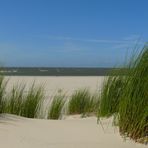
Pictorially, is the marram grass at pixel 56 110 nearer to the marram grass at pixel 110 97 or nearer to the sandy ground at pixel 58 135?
the marram grass at pixel 110 97

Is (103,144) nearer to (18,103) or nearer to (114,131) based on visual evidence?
(114,131)

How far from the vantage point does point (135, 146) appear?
138 inches

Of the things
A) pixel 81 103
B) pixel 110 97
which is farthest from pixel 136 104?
pixel 81 103

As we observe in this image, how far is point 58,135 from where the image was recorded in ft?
12.4

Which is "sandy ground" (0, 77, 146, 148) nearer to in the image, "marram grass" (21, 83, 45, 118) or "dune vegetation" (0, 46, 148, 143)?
"dune vegetation" (0, 46, 148, 143)

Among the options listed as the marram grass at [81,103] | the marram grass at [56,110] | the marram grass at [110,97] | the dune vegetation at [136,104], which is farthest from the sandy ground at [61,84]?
the dune vegetation at [136,104]

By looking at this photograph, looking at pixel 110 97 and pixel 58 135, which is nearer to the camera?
pixel 58 135

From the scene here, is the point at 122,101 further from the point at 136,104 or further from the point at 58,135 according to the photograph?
the point at 58,135

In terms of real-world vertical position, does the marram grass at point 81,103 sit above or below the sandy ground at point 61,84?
above

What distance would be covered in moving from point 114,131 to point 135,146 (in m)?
0.46

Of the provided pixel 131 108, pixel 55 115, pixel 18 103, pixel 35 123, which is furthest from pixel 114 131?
pixel 55 115

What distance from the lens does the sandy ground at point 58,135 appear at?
347cm

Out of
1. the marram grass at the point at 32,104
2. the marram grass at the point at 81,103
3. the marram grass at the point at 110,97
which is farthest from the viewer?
the marram grass at the point at 81,103

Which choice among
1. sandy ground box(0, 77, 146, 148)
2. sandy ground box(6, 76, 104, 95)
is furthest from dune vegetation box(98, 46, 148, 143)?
sandy ground box(6, 76, 104, 95)
